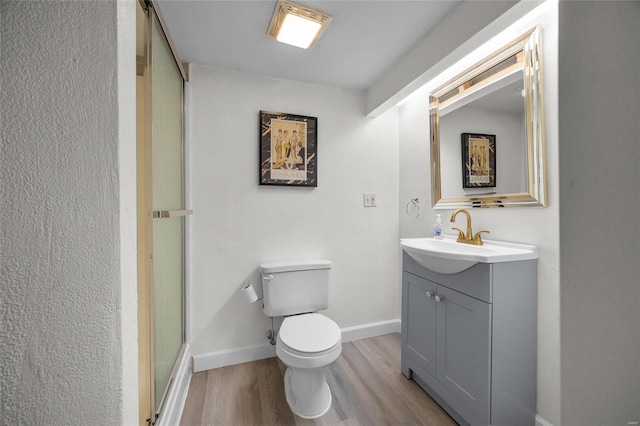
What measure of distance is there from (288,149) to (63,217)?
153 cm

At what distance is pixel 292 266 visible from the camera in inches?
68.9

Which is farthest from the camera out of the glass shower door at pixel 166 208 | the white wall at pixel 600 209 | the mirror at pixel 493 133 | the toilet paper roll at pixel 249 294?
the toilet paper roll at pixel 249 294

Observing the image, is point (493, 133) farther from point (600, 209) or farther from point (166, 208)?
point (166, 208)

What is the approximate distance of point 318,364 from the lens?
1.24 meters

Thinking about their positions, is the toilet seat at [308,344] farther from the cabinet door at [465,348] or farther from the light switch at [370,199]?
the light switch at [370,199]

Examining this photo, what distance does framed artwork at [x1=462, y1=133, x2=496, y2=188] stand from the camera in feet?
4.71

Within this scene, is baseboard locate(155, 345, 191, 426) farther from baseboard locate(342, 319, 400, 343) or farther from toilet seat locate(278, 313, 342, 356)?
baseboard locate(342, 319, 400, 343)

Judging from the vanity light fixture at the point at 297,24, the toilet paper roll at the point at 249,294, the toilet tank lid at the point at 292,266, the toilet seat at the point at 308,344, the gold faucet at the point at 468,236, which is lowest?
the toilet seat at the point at 308,344

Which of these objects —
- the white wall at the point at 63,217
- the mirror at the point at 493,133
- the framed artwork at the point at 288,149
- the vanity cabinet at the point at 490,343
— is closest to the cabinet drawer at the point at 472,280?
the vanity cabinet at the point at 490,343

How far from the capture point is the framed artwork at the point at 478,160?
1.43 meters

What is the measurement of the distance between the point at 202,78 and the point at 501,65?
6.02 feet

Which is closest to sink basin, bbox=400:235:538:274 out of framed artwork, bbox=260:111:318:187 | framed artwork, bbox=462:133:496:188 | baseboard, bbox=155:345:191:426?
framed artwork, bbox=462:133:496:188

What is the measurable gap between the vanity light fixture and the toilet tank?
1412 mm

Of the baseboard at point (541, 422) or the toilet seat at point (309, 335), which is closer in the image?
the baseboard at point (541, 422)
